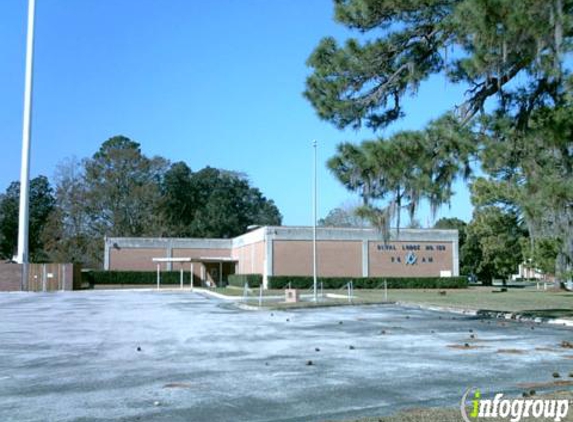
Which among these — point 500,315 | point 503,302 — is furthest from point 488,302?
point 500,315

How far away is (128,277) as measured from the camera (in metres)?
64.0

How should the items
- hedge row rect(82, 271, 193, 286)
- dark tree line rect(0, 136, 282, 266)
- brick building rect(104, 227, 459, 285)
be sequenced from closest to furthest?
brick building rect(104, 227, 459, 285) → hedge row rect(82, 271, 193, 286) → dark tree line rect(0, 136, 282, 266)

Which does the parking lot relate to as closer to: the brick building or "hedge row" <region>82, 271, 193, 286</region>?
the brick building

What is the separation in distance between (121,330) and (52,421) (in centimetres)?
1138

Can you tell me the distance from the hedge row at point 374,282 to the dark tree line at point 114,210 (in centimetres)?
2941

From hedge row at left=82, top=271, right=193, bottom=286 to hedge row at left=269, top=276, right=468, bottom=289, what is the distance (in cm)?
1514

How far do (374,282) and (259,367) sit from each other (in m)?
45.9

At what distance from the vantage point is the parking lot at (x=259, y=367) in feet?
26.0

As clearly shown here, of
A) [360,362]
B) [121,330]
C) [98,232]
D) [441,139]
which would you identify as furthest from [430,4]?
[98,232]

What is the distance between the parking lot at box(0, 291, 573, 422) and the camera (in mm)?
7918

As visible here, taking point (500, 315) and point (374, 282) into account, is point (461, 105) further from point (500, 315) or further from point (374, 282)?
point (374, 282)

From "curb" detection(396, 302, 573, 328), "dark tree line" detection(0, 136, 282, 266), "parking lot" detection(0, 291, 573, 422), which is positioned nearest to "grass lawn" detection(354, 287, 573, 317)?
"curb" detection(396, 302, 573, 328)

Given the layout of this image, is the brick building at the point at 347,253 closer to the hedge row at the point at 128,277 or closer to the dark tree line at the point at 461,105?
the hedge row at the point at 128,277

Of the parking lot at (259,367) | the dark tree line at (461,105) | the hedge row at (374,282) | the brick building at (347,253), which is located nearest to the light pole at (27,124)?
the brick building at (347,253)
